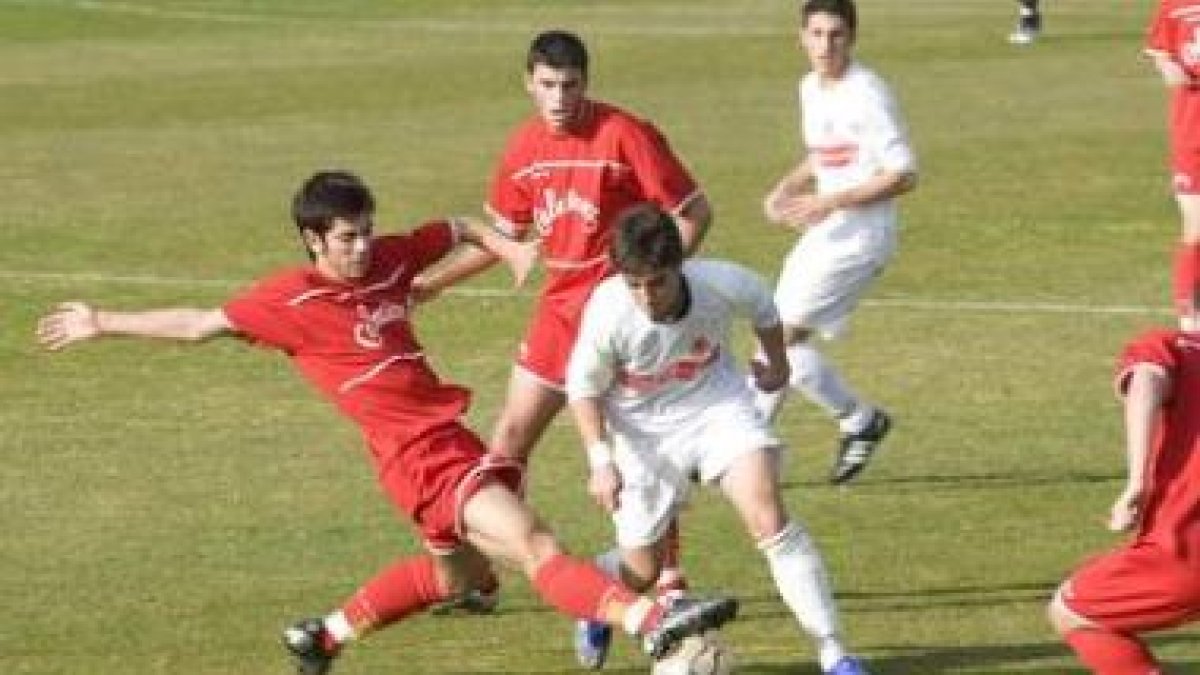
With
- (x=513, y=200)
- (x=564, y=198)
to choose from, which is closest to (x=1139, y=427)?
(x=564, y=198)

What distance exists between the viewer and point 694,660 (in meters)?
10.1

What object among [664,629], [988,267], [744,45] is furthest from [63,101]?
[664,629]

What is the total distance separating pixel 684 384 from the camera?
11.1m

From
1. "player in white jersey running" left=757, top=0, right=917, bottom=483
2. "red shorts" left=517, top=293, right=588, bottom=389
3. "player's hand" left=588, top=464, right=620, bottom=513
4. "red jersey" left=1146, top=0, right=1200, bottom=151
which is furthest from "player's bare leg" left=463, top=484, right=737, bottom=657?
"red jersey" left=1146, top=0, right=1200, bottom=151

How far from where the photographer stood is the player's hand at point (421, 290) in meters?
11.7

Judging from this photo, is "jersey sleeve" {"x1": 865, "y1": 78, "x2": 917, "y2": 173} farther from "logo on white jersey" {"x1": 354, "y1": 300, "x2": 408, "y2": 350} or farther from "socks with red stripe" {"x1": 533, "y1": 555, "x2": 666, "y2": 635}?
"socks with red stripe" {"x1": 533, "y1": 555, "x2": 666, "y2": 635}

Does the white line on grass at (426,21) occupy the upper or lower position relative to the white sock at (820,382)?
lower

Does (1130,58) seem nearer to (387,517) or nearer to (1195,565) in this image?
(387,517)

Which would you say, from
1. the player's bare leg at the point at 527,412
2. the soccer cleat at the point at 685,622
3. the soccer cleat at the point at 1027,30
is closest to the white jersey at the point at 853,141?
the player's bare leg at the point at 527,412

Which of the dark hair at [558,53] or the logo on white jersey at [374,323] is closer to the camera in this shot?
the logo on white jersey at [374,323]

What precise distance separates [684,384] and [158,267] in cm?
1159

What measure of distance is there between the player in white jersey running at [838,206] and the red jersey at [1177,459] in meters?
5.02

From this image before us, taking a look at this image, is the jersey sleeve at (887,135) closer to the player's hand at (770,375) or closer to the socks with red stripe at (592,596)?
the player's hand at (770,375)

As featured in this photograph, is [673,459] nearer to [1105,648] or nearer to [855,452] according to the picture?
[1105,648]
